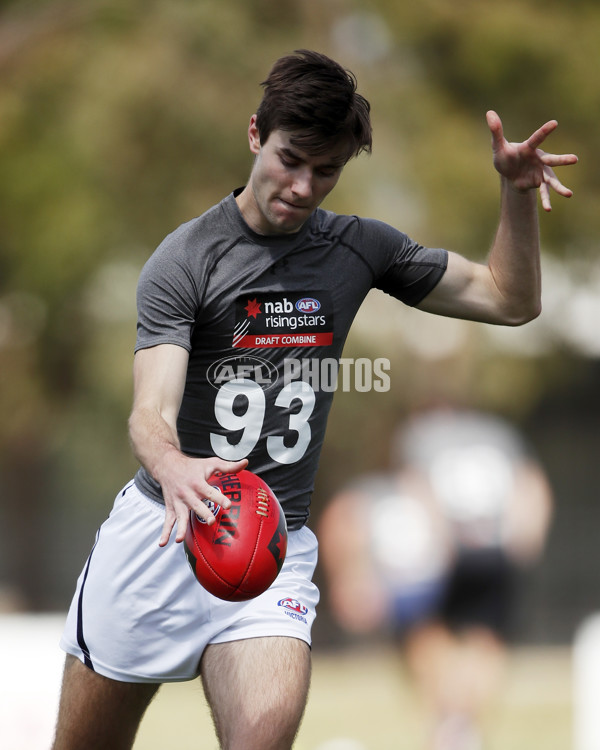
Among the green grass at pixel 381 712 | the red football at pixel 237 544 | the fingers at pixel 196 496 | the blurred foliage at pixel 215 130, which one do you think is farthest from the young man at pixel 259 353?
the blurred foliage at pixel 215 130

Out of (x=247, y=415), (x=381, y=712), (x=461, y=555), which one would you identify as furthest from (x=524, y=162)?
(x=381, y=712)

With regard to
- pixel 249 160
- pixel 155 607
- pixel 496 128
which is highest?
pixel 249 160

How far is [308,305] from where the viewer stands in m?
4.14

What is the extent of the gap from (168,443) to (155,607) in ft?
2.94

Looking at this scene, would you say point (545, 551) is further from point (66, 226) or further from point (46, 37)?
point (46, 37)

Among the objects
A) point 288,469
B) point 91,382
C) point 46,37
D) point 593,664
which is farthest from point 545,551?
point 288,469

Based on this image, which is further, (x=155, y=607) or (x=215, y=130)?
(x=215, y=130)

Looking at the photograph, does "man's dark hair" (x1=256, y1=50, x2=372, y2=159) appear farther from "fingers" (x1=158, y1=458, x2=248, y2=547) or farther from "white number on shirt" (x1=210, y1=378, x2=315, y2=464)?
"fingers" (x1=158, y1=458, x2=248, y2=547)

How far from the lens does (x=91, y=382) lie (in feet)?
39.7

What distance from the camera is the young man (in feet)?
12.6

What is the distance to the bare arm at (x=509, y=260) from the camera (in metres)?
4.11

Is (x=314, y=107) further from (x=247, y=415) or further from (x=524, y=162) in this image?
(x=247, y=415)

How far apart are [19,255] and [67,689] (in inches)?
326

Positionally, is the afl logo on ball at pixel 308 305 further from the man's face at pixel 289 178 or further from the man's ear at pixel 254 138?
the man's ear at pixel 254 138
